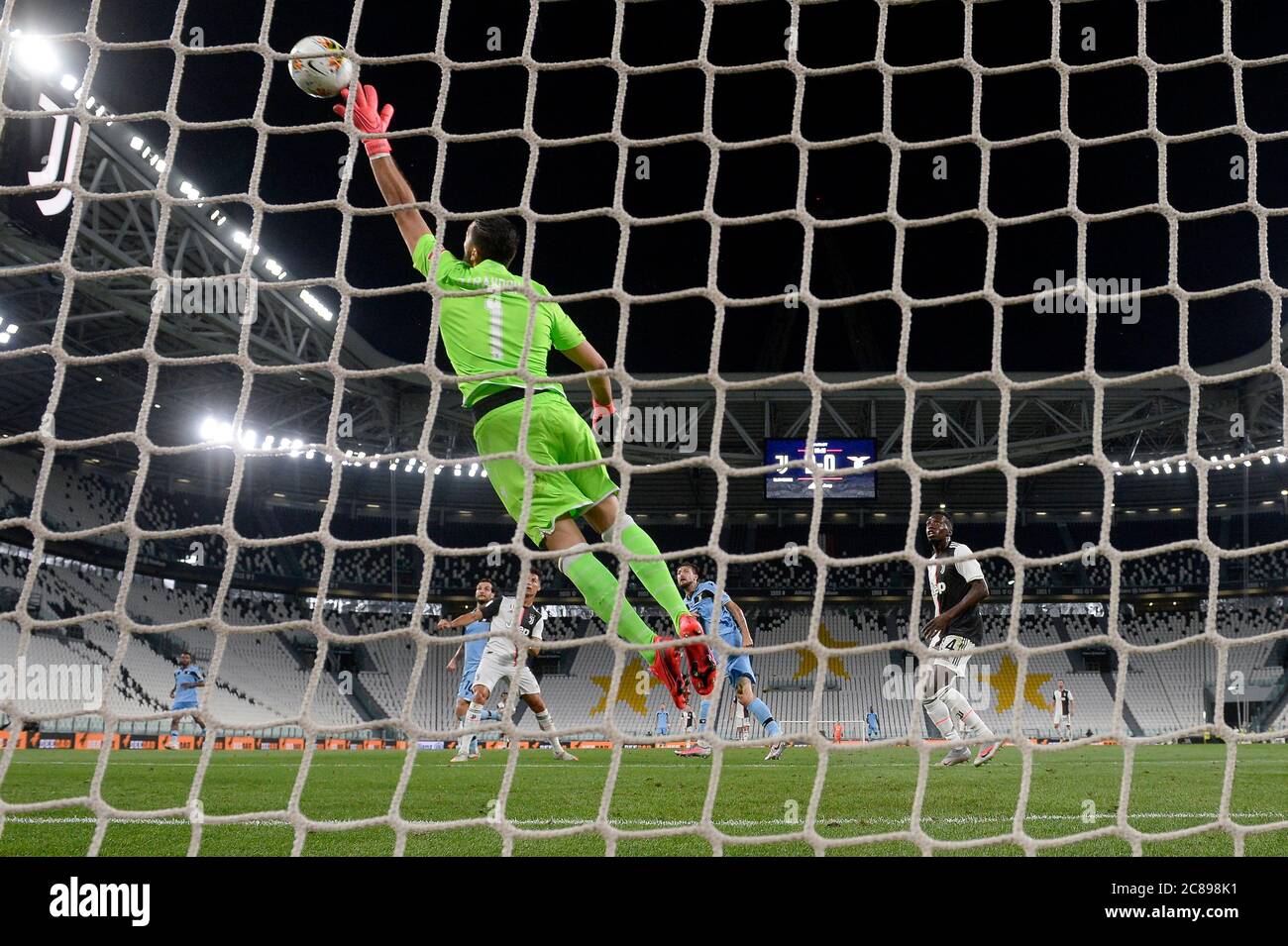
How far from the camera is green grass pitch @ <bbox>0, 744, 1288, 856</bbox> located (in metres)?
3.27

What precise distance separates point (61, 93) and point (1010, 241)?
42.8 ft

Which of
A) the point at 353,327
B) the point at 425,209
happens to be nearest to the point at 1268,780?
the point at 425,209

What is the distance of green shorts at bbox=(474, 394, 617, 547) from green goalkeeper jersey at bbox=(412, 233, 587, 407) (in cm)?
10

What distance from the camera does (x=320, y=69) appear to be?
3445 millimetres

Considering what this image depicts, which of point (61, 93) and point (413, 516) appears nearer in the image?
point (61, 93)

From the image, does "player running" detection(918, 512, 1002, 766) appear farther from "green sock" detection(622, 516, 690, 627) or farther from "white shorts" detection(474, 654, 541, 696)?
"white shorts" detection(474, 654, 541, 696)

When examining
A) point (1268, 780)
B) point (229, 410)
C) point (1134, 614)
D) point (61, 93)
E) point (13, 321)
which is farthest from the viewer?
point (1134, 614)

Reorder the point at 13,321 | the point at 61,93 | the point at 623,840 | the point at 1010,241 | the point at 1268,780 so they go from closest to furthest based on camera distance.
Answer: the point at 623,840 < the point at 1268,780 < the point at 61,93 < the point at 13,321 < the point at 1010,241

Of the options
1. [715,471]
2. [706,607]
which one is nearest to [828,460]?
[706,607]

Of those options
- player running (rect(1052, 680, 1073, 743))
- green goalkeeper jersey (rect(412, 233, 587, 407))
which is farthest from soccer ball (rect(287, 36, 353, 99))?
player running (rect(1052, 680, 1073, 743))

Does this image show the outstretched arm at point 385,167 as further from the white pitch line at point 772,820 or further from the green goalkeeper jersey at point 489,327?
the white pitch line at point 772,820

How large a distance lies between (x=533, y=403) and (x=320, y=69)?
4.41 feet
